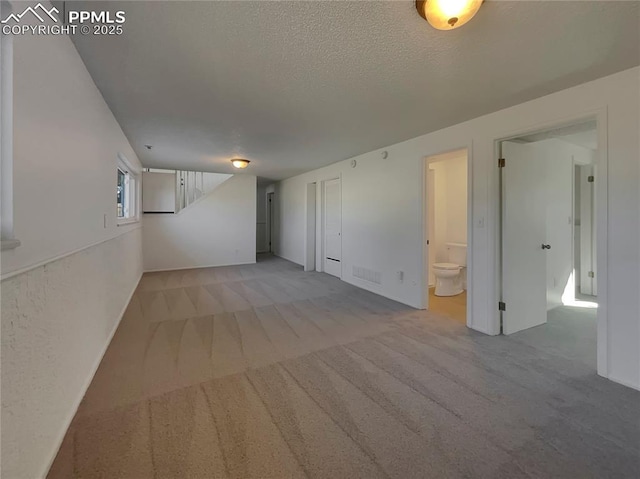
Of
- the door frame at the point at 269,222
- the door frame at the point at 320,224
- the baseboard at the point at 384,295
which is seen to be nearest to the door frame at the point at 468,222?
the baseboard at the point at 384,295

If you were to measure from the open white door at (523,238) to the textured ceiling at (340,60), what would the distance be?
744 mm

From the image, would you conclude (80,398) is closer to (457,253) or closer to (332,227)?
(332,227)

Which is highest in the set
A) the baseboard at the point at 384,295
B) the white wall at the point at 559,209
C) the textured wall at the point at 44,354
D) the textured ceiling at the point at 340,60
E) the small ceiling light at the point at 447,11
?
the textured ceiling at the point at 340,60

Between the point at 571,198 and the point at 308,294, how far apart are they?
399 cm

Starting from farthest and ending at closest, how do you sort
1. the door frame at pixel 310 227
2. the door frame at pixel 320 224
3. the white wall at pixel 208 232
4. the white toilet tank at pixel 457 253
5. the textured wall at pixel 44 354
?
the door frame at pixel 310 227
the white wall at pixel 208 232
the door frame at pixel 320 224
the white toilet tank at pixel 457 253
the textured wall at pixel 44 354

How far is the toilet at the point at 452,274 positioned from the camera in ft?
14.0

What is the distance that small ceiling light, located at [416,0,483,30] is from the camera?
1.29m

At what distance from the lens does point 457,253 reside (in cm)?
470

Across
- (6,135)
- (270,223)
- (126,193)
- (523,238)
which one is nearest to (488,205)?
(523,238)

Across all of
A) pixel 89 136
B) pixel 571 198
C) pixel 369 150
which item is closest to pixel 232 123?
pixel 89 136

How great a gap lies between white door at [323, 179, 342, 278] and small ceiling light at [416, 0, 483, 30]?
4.04 metres

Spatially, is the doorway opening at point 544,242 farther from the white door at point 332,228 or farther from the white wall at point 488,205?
the white door at point 332,228

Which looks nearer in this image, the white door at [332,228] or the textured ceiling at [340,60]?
the textured ceiling at [340,60]

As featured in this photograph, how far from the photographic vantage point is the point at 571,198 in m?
3.74
